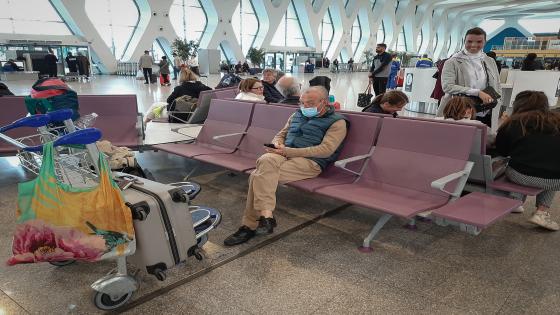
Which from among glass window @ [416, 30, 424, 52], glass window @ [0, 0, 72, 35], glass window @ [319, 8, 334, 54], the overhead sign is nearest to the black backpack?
glass window @ [0, 0, 72, 35]

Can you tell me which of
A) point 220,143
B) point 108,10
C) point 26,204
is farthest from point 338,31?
point 26,204

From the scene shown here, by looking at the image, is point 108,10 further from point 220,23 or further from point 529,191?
point 529,191

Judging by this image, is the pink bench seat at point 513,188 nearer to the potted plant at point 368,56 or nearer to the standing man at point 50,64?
the standing man at point 50,64

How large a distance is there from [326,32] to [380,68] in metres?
27.3

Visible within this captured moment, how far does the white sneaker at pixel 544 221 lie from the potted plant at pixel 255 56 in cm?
2531

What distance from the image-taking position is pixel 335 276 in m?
2.27

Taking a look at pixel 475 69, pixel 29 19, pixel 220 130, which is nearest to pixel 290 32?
pixel 29 19

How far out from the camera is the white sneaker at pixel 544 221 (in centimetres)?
287

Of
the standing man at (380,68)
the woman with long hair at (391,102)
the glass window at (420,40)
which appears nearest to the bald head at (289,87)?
the woman with long hair at (391,102)

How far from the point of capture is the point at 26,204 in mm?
1623

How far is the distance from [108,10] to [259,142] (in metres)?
21.8

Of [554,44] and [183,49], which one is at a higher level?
[554,44]

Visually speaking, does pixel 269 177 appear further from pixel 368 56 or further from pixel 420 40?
pixel 420 40

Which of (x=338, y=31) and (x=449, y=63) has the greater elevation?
(x=338, y=31)
